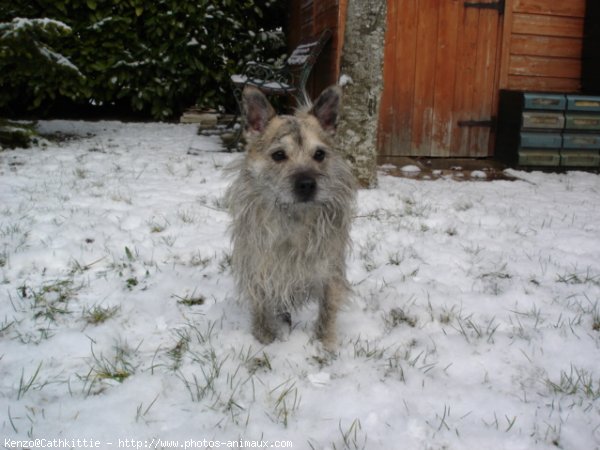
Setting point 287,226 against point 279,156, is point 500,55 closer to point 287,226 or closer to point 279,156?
point 279,156

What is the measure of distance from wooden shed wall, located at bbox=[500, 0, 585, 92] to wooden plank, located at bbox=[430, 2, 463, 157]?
726 millimetres

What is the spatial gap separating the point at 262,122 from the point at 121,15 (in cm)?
708

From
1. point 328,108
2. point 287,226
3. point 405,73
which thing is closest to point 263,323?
point 287,226

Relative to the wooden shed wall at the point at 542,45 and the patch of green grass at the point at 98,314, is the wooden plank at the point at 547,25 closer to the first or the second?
the wooden shed wall at the point at 542,45

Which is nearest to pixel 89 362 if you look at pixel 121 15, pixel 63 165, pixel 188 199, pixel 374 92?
pixel 188 199

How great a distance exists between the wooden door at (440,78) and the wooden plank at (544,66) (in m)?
0.33

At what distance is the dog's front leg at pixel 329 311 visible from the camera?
225cm

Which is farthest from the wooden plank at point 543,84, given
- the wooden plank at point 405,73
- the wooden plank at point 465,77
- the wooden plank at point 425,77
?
the wooden plank at point 405,73

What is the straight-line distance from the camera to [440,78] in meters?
6.49

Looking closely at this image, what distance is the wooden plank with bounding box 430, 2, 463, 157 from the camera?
249 inches

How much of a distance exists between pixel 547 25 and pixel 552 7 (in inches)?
9.7

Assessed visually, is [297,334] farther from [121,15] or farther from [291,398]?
[121,15]

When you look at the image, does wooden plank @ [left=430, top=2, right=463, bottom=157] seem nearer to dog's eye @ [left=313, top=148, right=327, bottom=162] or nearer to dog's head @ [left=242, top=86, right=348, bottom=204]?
dog's head @ [left=242, top=86, right=348, bottom=204]

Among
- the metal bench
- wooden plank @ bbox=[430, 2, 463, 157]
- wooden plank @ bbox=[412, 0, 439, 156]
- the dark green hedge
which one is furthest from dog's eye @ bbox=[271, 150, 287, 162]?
the dark green hedge
